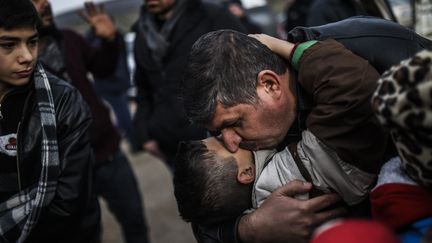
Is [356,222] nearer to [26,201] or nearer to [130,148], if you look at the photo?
[26,201]

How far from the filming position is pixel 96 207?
2.51m

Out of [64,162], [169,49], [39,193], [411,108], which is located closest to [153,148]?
[169,49]

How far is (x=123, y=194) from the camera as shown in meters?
3.40

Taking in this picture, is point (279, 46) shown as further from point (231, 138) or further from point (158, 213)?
point (158, 213)

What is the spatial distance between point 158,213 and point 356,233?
13.5ft

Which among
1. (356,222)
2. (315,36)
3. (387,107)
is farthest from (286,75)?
(356,222)

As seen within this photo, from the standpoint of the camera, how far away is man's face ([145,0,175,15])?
10.4 ft

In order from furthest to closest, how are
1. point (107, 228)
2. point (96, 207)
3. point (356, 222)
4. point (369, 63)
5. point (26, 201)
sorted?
Answer: point (107, 228) < point (96, 207) < point (26, 201) < point (369, 63) < point (356, 222)

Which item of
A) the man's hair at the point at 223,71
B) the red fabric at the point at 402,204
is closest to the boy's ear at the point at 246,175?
the man's hair at the point at 223,71

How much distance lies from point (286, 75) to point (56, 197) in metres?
1.14

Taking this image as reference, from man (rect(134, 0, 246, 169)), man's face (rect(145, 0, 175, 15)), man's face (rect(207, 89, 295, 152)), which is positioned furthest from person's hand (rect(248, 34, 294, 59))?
man's face (rect(145, 0, 175, 15))

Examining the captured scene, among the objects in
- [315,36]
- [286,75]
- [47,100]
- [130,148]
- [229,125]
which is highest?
[315,36]

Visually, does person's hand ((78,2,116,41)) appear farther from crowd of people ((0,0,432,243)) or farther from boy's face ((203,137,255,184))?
boy's face ((203,137,255,184))

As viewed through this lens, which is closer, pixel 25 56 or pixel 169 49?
pixel 25 56
